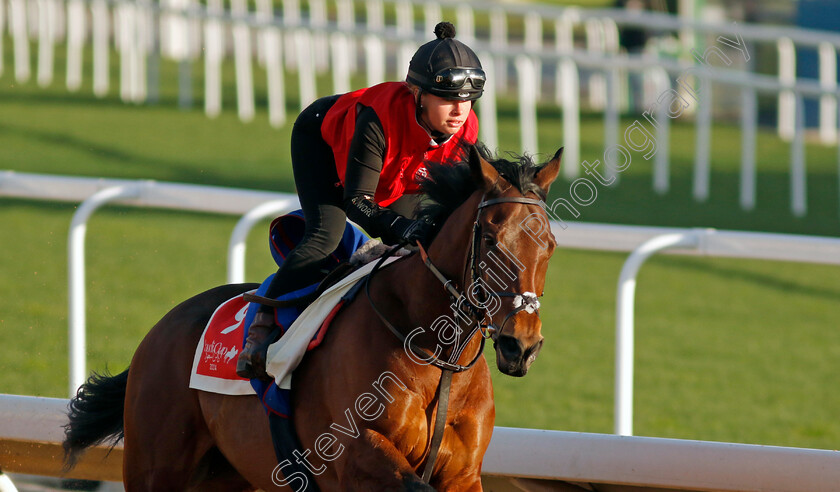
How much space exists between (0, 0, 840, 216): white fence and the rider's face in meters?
5.73

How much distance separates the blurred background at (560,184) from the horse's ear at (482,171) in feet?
4.38

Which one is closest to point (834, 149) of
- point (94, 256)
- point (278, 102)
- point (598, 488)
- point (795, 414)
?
point (278, 102)

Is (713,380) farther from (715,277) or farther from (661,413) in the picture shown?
(715,277)

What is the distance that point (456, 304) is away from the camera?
8.38 feet

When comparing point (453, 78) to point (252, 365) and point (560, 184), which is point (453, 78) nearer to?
point (252, 365)

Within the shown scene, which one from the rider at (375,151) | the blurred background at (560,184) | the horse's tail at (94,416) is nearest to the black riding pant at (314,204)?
the rider at (375,151)

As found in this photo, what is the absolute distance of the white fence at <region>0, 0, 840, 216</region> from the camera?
978 cm

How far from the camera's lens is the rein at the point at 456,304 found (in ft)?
7.60

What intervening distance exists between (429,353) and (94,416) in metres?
1.46

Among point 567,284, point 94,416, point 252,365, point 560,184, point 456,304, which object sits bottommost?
point 94,416

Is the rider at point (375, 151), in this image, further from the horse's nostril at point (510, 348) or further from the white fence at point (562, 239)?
the white fence at point (562, 239)

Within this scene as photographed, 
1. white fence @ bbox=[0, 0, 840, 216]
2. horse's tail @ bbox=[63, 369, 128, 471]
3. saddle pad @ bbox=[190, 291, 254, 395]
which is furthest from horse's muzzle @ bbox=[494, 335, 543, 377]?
white fence @ bbox=[0, 0, 840, 216]

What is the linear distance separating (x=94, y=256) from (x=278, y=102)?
551cm

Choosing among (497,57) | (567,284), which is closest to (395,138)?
(567,284)
